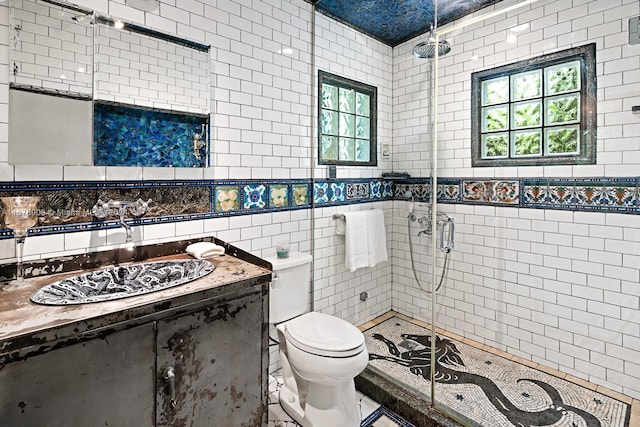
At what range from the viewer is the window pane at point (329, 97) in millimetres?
2596

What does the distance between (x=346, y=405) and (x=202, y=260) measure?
1103 mm

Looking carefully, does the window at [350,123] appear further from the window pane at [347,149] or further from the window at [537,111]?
the window at [537,111]

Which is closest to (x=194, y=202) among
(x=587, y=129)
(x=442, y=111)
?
(x=442, y=111)

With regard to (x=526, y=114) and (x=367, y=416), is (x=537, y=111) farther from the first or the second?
(x=367, y=416)

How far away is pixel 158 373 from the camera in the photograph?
3.95 feet

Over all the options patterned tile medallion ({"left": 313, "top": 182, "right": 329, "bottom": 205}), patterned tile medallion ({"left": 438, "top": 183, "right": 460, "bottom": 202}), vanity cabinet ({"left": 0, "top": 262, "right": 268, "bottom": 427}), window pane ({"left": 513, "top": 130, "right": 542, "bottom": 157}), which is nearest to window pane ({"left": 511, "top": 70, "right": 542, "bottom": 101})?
window pane ({"left": 513, "top": 130, "right": 542, "bottom": 157})

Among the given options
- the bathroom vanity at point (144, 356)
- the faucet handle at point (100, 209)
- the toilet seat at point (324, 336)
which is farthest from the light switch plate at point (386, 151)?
the faucet handle at point (100, 209)

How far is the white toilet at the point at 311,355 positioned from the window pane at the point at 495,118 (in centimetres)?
168

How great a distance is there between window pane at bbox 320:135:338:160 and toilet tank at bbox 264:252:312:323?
2.86 ft

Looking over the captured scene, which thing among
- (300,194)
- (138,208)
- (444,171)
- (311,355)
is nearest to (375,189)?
(444,171)

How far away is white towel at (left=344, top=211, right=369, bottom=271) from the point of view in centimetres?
259

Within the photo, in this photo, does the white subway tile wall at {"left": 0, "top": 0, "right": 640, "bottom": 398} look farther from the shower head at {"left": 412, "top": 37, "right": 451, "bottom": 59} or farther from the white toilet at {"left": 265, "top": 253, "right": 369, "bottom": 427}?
the white toilet at {"left": 265, "top": 253, "right": 369, "bottom": 427}

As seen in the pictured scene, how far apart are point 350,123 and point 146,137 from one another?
5.13 ft

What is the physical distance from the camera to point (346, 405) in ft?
5.86
